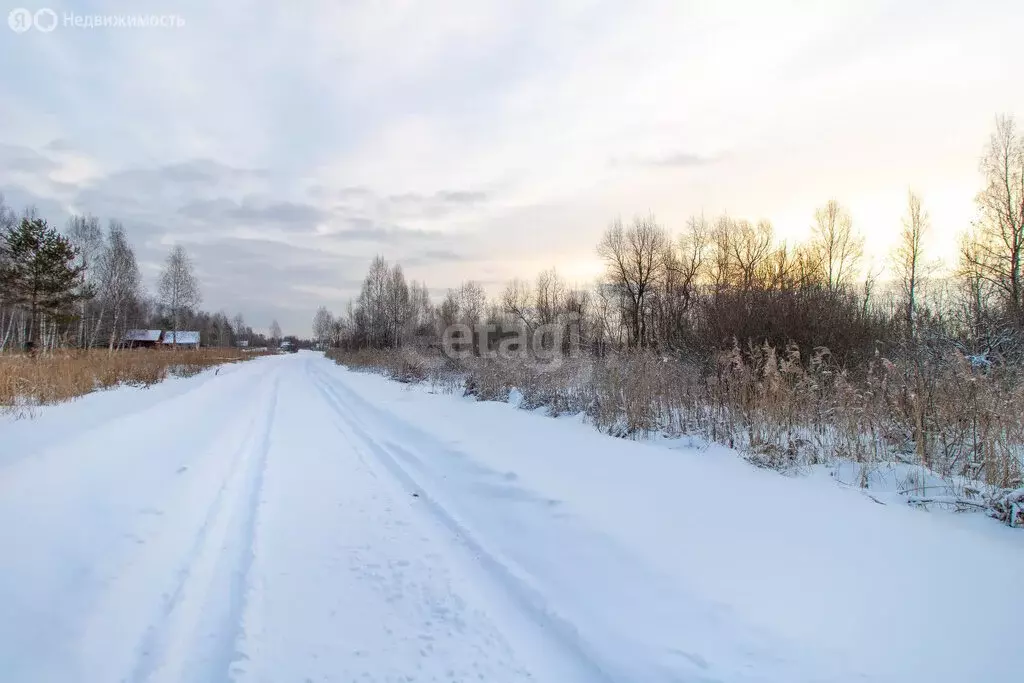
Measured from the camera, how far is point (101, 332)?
44.2m

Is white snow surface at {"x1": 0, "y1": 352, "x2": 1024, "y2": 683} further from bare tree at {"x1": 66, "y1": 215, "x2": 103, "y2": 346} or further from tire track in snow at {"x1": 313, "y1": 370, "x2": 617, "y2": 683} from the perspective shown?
bare tree at {"x1": 66, "y1": 215, "x2": 103, "y2": 346}

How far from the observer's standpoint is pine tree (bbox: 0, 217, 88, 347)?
23734 millimetres

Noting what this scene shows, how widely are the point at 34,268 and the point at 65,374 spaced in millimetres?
17766

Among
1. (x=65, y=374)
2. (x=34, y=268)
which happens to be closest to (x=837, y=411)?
(x=65, y=374)

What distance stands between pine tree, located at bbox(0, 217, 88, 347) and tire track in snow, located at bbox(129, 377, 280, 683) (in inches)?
1139

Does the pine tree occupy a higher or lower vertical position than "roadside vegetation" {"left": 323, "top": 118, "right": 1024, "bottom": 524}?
higher

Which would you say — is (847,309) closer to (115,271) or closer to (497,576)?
(497,576)

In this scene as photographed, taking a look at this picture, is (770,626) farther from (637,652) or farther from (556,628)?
(556,628)

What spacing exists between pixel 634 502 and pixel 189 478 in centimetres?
527

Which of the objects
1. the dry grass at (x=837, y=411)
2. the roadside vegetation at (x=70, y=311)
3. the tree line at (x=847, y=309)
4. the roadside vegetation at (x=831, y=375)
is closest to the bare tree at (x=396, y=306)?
the tree line at (x=847, y=309)

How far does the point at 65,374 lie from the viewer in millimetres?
12531

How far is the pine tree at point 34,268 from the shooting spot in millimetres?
23734

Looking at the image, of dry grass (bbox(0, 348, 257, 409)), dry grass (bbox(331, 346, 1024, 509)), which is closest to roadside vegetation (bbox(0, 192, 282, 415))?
dry grass (bbox(0, 348, 257, 409))

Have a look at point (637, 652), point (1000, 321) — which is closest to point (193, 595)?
point (637, 652)
